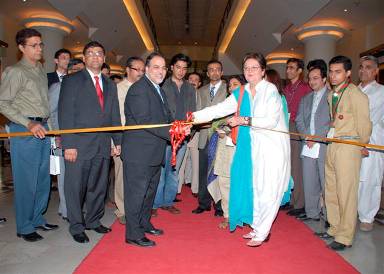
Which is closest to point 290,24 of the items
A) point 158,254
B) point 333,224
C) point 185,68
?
point 185,68

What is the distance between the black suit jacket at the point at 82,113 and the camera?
3131 millimetres

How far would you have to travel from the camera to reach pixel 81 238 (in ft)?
10.4

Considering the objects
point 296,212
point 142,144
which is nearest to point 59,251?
point 142,144

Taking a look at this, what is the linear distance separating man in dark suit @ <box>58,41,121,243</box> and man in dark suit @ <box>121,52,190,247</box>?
1.11 feet

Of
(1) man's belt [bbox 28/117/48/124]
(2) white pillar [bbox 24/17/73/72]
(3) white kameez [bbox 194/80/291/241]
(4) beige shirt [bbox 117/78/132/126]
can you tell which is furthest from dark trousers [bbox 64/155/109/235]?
(2) white pillar [bbox 24/17/73/72]

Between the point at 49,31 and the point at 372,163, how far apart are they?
9324 mm

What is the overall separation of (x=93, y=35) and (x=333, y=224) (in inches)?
433

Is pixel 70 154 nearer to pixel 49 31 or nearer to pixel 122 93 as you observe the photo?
pixel 122 93

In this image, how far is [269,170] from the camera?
3057 mm

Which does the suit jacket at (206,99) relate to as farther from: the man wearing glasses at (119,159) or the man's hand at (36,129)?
the man's hand at (36,129)

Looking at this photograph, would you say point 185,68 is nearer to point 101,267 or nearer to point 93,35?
point 101,267

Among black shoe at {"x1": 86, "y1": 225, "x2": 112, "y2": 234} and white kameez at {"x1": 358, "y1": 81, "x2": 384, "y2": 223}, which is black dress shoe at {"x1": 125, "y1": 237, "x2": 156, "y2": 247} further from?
white kameez at {"x1": 358, "y1": 81, "x2": 384, "y2": 223}

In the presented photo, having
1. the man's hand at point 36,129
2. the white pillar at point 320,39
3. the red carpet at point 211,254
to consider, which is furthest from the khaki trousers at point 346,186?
the white pillar at point 320,39

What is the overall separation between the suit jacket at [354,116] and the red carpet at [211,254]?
1.05m
